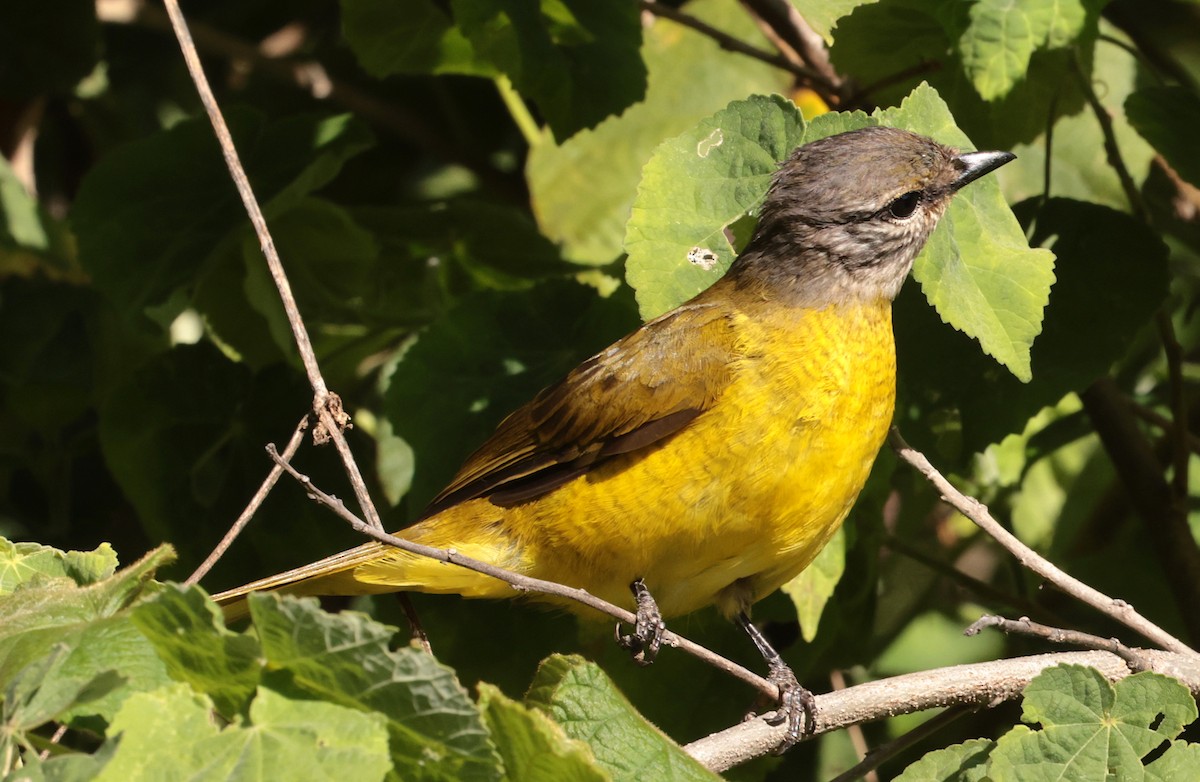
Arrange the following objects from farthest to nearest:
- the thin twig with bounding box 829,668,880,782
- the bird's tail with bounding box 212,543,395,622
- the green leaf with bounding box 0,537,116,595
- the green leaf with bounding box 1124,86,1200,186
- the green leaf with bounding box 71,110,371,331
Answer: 1. the green leaf with bounding box 71,110,371,331
2. the thin twig with bounding box 829,668,880,782
3. the green leaf with bounding box 1124,86,1200,186
4. the bird's tail with bounding box 212,543,395,622
5. the green leaf with bounding box 0,537,116,595

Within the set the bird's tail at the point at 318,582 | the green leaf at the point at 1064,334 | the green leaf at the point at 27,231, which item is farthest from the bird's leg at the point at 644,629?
the green leaf at the point at 27,231

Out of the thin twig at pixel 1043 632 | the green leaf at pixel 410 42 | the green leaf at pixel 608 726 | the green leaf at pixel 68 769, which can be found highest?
the green leaf at pixel 410 42

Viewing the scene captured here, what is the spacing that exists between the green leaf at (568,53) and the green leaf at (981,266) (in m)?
0.99

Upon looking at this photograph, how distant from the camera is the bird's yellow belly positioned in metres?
3.24

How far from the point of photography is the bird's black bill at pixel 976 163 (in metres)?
3.38

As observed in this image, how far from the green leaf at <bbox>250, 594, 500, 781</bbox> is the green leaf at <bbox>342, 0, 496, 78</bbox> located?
2.47 m

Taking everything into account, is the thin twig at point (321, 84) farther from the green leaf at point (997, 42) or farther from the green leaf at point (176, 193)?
the green leaf at point (997, 42)

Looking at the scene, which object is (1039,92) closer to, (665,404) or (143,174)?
(665,404)

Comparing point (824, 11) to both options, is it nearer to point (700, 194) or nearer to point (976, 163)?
point (976, 163)

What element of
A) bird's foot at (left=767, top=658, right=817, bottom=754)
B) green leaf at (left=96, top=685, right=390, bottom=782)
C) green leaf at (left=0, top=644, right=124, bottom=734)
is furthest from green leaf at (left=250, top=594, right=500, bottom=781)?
bird's foot at (left=767, top=658, right=817, bottom=754)

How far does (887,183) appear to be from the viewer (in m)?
3.57

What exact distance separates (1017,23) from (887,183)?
0.54 metres

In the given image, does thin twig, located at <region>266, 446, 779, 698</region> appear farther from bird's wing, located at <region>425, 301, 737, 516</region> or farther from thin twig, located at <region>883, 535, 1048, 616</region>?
thin twig, located at <region>883, 535, 1048, 616</region>

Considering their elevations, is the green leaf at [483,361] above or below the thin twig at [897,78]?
below
